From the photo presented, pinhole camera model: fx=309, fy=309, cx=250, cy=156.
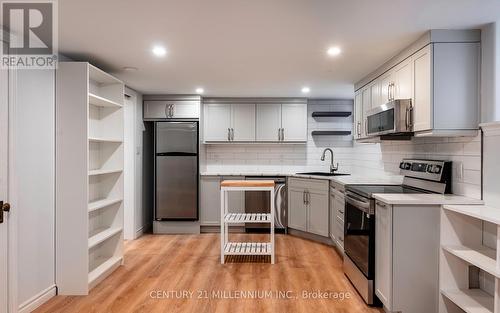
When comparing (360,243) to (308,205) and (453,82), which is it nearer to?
(453,82)

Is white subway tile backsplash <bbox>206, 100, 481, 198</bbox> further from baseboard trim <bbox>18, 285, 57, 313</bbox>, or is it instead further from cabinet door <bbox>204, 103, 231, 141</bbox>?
baseboard trim <bbox>18, 285, 57, 313</bbox>

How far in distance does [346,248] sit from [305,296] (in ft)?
2.37

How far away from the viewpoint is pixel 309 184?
4547 millimetres

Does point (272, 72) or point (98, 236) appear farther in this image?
point (272, 72)

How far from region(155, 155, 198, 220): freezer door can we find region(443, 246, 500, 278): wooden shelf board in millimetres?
3575

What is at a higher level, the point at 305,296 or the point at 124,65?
the point at 124,65

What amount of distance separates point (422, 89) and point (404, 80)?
1.07 feet

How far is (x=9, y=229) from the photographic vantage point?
2326 mm

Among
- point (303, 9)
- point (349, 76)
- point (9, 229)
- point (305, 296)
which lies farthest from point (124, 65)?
point (305, 296)

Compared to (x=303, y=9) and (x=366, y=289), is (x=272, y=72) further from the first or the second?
(x=366, y=289)

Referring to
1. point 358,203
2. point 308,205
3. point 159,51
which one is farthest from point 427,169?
point 159,51

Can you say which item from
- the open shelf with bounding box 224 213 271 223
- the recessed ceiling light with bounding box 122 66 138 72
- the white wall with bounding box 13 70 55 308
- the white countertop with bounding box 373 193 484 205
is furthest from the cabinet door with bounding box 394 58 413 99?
the white wall with bounding box 13 70 55 308

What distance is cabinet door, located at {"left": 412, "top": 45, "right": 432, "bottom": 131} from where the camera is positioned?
7.98 ft

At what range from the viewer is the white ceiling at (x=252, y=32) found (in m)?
2.02
